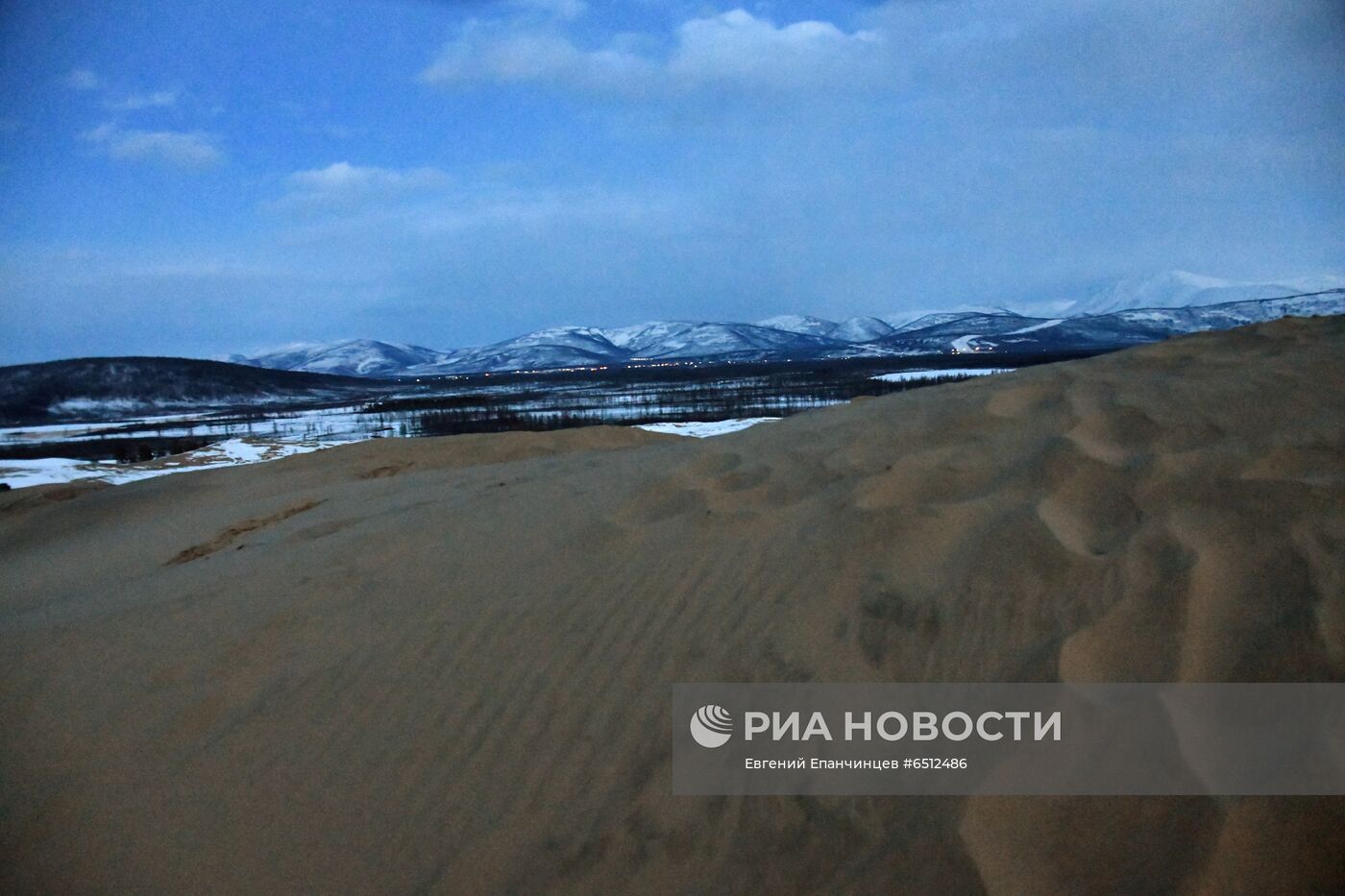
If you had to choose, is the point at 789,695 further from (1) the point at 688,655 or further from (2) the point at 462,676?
(2) the point at 462,676

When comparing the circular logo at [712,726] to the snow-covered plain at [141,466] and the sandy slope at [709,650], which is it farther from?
the snow-covered plain at [141,466]

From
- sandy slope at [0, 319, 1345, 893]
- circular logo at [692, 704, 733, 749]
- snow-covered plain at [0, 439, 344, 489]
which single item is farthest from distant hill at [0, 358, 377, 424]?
circular logo at [692, 704, 733, 749]

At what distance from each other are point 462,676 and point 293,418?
191 ft

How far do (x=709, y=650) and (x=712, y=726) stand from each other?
15.0 inches

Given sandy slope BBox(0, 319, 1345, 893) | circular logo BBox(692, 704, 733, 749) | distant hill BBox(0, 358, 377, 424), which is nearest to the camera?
sandy slope BBox(0, 319, 1345, 893)

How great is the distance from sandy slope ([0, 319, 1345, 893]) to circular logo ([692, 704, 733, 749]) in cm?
14

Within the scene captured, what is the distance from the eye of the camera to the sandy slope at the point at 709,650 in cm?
204

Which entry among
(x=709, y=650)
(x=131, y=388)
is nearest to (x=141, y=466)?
(x=709, y=650)

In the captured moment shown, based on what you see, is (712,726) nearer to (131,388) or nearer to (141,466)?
(141,466)

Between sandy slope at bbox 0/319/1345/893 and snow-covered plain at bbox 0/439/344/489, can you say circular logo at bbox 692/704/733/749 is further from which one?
snow-covered plain at bbox 0/439/344/489

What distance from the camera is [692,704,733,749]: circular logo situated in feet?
8.04

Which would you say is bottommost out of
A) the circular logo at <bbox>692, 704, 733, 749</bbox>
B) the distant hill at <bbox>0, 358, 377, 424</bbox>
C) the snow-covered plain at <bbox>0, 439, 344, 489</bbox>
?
the snow-covered plain at <bbox>0, 439, 344, 489</bbox>

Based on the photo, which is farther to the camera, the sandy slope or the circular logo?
the circular logo

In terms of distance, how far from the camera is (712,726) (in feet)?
8.23
